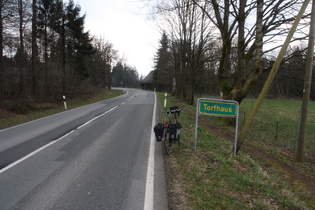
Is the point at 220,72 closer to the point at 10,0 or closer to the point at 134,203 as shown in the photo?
the point at 134,203

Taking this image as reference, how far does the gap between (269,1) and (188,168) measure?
759 centimetres

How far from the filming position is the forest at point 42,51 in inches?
661

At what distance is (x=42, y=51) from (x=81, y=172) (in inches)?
886

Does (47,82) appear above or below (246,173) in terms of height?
above

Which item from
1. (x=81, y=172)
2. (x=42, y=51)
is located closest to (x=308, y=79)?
(x=81, y=172)

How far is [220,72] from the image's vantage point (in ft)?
41.5

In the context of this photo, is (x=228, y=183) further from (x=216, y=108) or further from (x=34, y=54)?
(x=34, y=54)

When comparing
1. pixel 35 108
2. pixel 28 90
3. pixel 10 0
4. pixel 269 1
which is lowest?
pixel 35 108

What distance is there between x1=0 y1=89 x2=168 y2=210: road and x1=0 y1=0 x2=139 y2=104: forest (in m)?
11.0

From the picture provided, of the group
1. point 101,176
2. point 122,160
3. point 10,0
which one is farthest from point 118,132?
point 10,0

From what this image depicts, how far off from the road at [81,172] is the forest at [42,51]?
11001 mm

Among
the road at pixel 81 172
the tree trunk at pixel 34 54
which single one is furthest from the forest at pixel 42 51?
the road at pixel 81 172

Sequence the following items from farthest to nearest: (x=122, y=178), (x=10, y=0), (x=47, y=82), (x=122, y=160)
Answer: (x=47, y=82) → (x=10, y=0) → (x=122, y=160) → (x=122, y=178)

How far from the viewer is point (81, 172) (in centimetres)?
497
